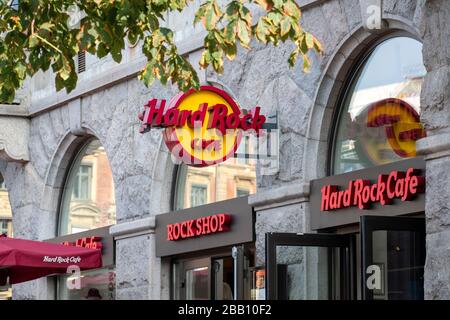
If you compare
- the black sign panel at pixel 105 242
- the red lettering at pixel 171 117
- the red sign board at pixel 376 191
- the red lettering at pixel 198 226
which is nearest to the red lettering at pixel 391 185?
the red sign board at pixel 376 191

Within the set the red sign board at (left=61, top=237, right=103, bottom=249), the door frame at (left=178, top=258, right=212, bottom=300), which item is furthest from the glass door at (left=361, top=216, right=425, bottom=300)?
the red sign board at (left=61, top=237, right=103, bottom=249)

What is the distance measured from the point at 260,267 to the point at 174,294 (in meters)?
3.56

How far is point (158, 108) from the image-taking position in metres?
13.6

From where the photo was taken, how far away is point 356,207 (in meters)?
11.6

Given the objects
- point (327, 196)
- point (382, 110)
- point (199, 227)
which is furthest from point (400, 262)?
point (199, 227)

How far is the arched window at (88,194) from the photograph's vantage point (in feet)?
58.4

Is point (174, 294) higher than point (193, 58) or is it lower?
lower

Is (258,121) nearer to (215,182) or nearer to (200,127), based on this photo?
(200,127)

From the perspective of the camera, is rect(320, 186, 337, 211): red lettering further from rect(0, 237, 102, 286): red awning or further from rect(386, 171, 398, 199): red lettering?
rect(0, 237, 102, 286): red awning

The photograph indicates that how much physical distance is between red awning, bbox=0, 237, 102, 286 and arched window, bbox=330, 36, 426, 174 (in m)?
3.81

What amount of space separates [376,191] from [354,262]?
121 cm

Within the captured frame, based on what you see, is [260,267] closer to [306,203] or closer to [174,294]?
[306,203]

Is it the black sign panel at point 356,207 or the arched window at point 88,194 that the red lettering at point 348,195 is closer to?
the black sign panel at point 356,207
